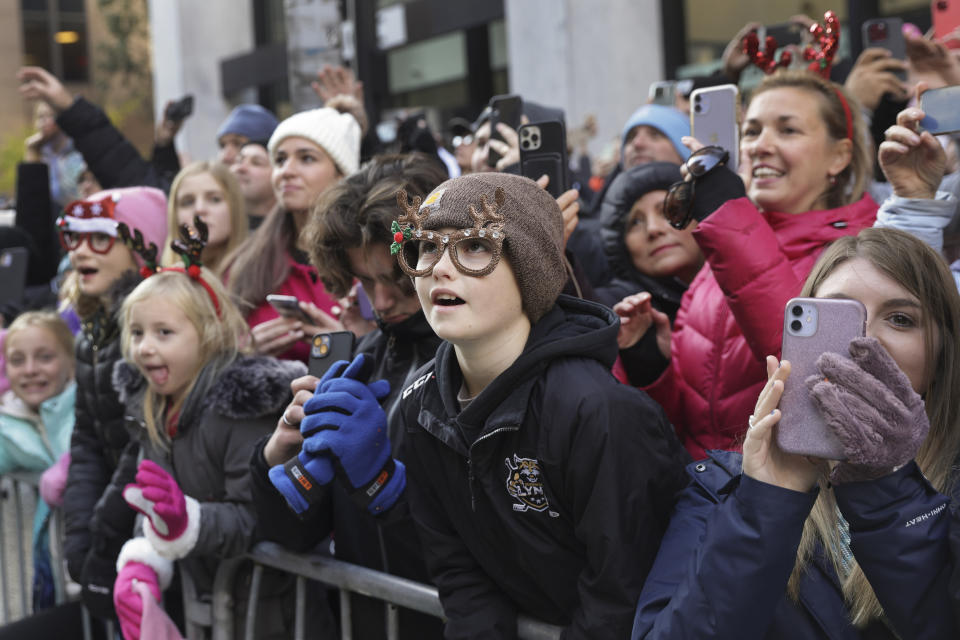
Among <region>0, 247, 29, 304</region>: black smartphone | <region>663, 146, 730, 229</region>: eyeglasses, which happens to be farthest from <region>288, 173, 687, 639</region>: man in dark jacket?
<region>0, 247, 29, 304</region>: black smartphone

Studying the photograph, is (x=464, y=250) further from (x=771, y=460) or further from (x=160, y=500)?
(x=160, y=500)

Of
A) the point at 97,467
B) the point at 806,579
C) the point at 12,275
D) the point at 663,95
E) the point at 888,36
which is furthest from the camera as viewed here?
the point at 12,275

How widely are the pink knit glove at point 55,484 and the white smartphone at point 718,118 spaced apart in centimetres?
287

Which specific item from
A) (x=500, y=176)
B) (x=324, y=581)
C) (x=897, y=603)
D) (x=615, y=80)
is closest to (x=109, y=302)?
(x=324, y=581)

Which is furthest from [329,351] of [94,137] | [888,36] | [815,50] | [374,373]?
[94,137]

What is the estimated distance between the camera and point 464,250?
2123 mm

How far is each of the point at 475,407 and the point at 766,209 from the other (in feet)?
4.26

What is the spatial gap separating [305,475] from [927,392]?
140cm

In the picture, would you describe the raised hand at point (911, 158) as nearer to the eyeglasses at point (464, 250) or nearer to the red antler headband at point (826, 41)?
the red antler headband at point (826, 41)

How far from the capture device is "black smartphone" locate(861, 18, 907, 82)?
371 cm

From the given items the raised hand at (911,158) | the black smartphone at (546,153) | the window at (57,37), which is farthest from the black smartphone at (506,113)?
the window at (57,37)

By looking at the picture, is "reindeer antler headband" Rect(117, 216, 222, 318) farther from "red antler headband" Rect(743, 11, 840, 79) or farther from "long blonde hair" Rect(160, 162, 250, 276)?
"red antler headband" Rect(743, 11, 840, 79)

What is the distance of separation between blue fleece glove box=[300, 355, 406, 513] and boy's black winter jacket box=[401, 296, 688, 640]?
12cm

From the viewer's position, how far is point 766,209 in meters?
2.96
